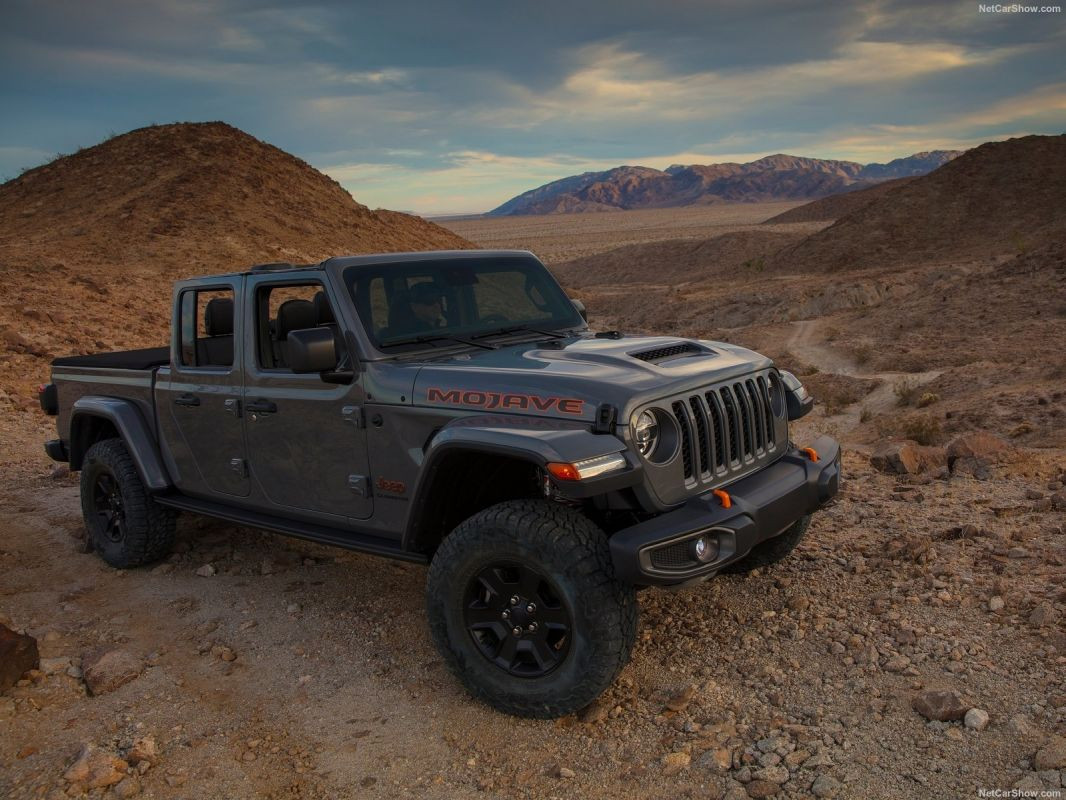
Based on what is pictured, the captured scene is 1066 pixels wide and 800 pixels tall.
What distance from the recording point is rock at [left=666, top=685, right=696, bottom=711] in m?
3.78

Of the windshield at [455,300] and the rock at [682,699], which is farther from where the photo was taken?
the windshield at [455,300]

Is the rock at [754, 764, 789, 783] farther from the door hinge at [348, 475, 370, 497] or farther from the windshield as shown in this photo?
the windshield

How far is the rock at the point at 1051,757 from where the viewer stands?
311 cm

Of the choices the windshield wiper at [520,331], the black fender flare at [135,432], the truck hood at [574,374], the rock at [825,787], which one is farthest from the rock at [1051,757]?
the black fender flare at [135,432]

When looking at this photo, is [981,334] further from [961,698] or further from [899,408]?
[961,698]

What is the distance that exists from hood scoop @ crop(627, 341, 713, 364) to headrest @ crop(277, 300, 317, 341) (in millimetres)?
1777

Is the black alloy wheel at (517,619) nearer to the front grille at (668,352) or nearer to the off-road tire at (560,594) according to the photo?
the off-road tire at (560,594)

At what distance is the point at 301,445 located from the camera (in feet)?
15.2

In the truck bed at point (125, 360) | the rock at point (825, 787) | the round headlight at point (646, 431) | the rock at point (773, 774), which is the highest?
the truck bed at point (125, 360)

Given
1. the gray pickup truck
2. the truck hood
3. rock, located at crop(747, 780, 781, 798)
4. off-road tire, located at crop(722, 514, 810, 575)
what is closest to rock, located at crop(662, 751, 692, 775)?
rock, located at crop(747, 780, 781, 798)

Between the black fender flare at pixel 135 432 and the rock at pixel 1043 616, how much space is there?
4.80m

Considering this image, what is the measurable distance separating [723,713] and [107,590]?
153 inches

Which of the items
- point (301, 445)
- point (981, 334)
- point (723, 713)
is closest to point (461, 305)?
point (301, 445)

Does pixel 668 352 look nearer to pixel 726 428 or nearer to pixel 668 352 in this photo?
pixel 668 352
